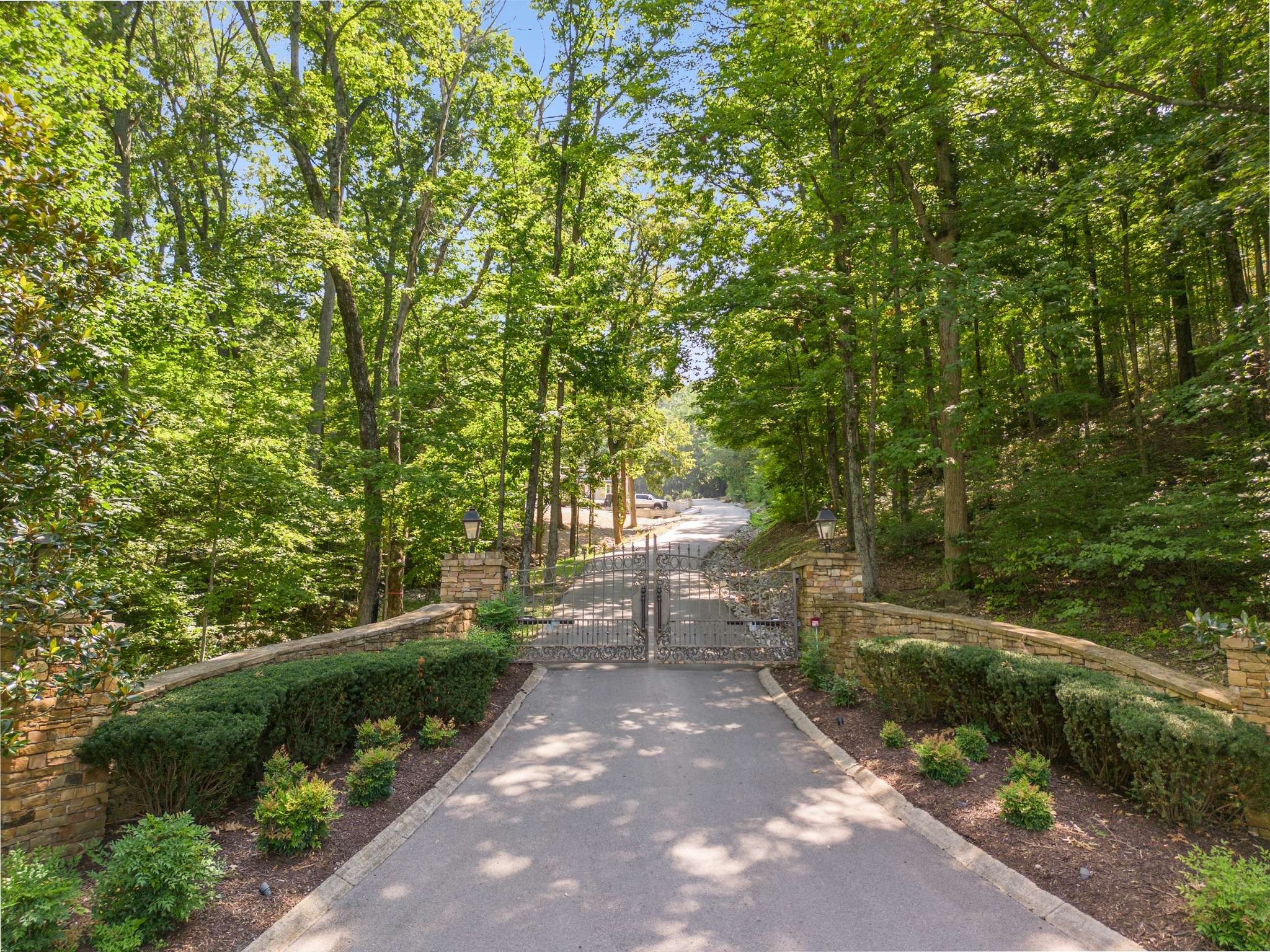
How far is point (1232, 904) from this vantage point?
113 inches

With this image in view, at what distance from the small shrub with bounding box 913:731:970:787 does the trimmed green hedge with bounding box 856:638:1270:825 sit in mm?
804

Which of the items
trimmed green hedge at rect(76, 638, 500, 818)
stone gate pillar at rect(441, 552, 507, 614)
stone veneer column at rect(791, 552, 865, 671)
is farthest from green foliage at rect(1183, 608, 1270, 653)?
stone gate pillar at rect(441, 552, 507, 614)

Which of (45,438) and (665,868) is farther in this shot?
(665,868)

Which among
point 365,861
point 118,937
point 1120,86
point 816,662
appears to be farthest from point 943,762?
point 1120,86

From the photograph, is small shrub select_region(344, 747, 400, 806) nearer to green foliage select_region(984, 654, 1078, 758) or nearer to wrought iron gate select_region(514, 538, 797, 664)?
wrought iron gate select_region(514, 538, 797, 664)

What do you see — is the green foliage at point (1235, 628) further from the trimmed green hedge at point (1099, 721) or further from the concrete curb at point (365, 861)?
the concrete curb at point (365, 861)

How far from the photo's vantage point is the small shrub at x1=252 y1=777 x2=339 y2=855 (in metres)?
3.81

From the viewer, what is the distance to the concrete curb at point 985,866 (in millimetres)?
3113

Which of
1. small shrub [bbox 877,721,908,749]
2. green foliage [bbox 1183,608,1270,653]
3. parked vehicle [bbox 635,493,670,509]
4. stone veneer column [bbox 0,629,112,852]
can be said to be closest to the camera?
stone veneer column [bbox 0,629,112,852]

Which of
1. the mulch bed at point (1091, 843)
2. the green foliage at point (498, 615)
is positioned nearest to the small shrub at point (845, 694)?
the mulch bed at point (1091, 843)

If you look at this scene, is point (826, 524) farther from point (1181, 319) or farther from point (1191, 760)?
point (1181, 319)

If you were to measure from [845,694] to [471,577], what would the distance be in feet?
18.8

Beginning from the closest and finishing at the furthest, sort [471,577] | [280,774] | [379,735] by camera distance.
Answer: [280,774] → [379,735] → [471,577]

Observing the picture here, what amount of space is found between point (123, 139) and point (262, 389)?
5.34 m
